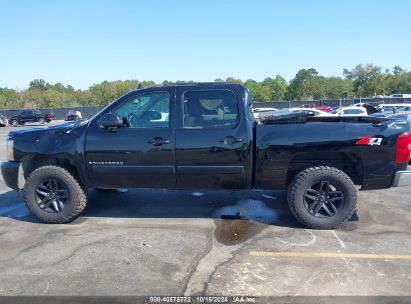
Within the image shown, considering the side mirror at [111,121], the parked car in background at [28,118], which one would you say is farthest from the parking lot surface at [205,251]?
the parked car in background at [28,118]

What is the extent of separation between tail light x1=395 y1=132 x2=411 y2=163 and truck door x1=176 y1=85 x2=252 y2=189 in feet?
6.00

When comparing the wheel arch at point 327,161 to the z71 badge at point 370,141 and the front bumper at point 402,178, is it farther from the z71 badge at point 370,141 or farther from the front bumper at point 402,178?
the front bumper at point 402,178

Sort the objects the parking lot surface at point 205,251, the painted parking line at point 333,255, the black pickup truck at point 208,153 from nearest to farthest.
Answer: the parking lot surface at point 205,251 → the painted parking line at point 333,255 → the black pickup truck at point 208,153

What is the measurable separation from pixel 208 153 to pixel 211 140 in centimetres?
17

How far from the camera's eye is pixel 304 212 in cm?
533

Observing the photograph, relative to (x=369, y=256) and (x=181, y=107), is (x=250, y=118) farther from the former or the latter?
(x=369, y=256)

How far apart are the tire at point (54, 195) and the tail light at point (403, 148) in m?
4.17

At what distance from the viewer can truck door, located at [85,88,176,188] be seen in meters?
5.48

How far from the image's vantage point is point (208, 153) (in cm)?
539

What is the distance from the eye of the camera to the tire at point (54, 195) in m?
5.69

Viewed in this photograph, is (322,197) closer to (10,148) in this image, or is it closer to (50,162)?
(50,162)

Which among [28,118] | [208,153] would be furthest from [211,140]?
[28,118]

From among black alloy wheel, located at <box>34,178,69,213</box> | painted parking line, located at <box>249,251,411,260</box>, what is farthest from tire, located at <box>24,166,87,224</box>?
painted parking line, located at <box>249,251,411,260</box>

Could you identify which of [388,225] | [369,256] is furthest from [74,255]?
[388,225]
